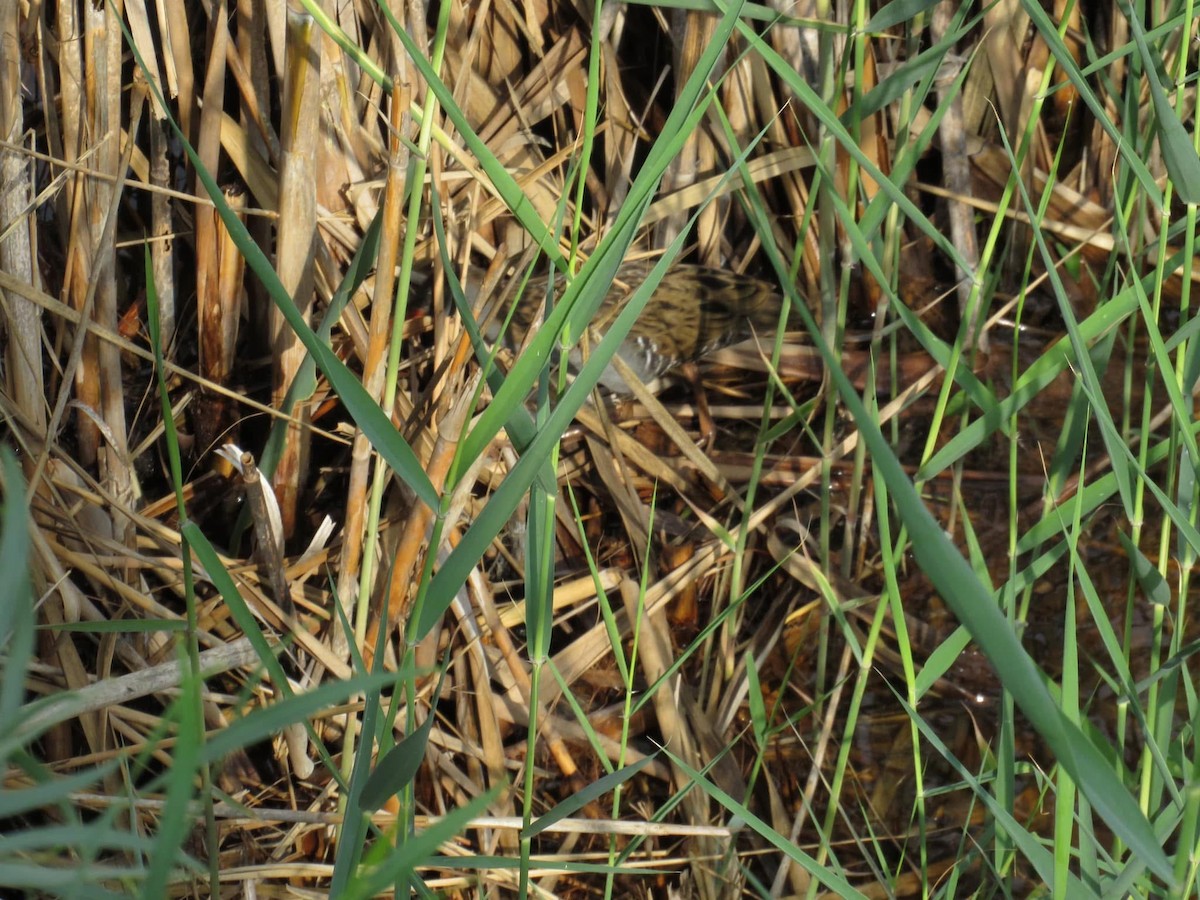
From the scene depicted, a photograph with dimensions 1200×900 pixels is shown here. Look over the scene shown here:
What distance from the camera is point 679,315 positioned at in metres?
2.25

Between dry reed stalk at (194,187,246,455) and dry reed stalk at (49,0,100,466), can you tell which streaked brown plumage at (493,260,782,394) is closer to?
dry reed stalk at (194,187,246,455)

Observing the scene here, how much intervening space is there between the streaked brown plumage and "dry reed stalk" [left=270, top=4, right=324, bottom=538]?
2.02 ft

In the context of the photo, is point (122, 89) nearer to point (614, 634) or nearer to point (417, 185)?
point (417, 185)

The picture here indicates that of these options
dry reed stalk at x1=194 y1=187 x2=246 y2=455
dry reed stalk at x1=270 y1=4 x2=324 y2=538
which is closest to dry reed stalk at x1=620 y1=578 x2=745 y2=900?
dry reed stalk at x1=270 y1=4 x2=324 y2=538

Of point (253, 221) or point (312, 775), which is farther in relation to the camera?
point (253, 221)

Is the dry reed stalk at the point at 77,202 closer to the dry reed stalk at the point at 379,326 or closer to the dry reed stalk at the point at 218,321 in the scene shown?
the dry reed stalk at the point at 218,321

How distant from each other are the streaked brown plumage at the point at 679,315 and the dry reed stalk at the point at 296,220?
615 mm

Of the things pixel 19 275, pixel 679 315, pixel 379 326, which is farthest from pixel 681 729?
pixel 19 275

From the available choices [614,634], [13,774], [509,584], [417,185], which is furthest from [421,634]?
[509,584]

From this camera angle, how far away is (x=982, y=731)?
68.8 inches

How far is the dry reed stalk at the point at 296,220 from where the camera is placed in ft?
4.91

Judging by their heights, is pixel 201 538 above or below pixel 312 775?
above

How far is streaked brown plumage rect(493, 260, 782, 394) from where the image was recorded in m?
2.23

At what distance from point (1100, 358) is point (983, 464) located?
87 centimetres
